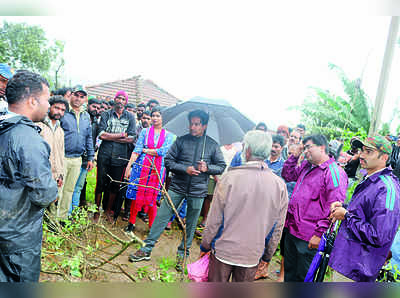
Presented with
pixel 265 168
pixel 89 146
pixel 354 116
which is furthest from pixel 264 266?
pixel 89 146

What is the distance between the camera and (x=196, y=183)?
229cm

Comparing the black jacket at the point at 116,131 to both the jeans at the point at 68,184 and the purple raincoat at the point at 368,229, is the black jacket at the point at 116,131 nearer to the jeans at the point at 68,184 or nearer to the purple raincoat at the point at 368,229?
the jeans at the point at 68,184

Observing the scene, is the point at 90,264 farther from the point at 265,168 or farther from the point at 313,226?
the point at 313,226

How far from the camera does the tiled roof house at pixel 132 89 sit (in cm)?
206

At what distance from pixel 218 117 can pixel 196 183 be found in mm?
616

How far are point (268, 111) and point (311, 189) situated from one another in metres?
A: 0.70

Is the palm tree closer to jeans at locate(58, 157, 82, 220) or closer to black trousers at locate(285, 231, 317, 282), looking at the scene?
black trousers at locate(285, 231, 317, 282)

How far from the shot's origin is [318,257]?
6.40 feet

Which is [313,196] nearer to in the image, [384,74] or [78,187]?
[384,74]

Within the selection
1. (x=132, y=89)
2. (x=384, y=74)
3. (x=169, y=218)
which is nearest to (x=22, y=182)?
(x=132, y=89)

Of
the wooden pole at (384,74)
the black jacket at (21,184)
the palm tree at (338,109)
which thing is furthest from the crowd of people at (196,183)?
the wooden pole at (384,74)

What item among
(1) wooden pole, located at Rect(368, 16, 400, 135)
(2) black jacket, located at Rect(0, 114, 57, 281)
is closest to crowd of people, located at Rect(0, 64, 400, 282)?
(2) black jacket, located at Rect(0, 114, 57, 281)

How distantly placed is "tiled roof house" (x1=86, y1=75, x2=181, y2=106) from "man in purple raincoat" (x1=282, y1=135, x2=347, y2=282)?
114 centimetres

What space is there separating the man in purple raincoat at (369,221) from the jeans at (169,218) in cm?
111
